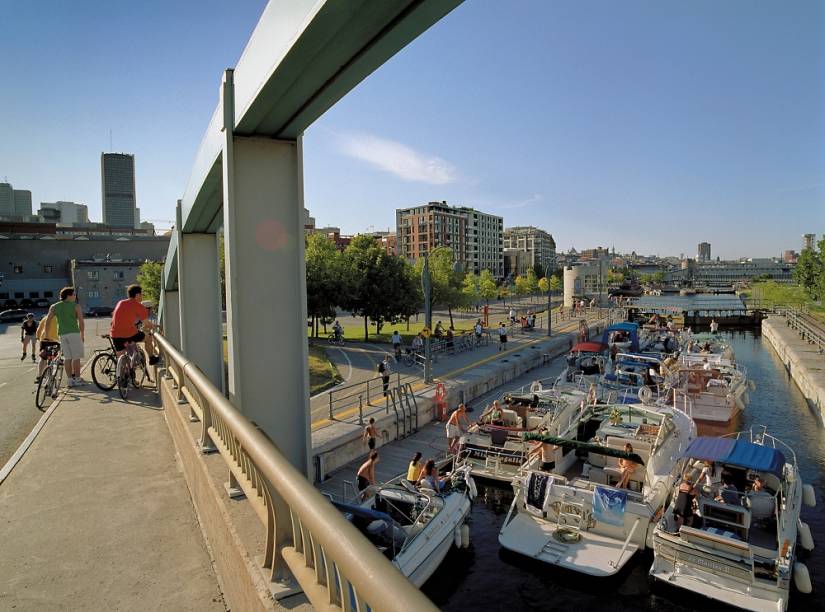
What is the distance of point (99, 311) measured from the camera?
59562 millimetres

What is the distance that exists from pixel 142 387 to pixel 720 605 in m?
12.2

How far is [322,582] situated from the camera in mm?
2137

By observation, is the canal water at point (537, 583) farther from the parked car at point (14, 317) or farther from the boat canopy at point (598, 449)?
the parked car at point (14, 317)

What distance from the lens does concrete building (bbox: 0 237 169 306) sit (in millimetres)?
67125

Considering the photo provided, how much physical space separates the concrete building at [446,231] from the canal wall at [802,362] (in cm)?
6545

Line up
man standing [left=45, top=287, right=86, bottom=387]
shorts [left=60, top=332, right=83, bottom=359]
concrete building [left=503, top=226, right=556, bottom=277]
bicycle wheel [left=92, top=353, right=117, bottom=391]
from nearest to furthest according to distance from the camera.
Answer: man standing [left=45, top=287, right=86, bottom=387] → shorts [left=60, top=332, right=83, bottom=359] → bicycle wheel [left=92, top=353, right=117, bottom=391] → concrete building [left=503, top=226, right=556, bottom=277]

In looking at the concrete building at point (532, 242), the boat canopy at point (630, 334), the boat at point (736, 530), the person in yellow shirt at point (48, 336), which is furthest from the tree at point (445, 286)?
the concrete building at point (532, 242)

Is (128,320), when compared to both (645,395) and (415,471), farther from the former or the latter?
(645,395)

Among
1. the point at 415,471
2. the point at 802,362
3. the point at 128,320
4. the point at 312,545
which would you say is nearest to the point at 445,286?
the point at 802,362

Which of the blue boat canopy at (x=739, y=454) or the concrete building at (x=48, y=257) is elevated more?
the concrete building at (x=48, y=257)

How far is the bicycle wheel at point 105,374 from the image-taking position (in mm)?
10320

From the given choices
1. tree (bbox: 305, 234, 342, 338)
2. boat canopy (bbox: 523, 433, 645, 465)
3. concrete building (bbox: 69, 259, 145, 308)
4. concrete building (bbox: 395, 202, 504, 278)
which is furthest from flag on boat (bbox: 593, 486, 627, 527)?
concrete building (bbox: 395, 202, 504, 278)

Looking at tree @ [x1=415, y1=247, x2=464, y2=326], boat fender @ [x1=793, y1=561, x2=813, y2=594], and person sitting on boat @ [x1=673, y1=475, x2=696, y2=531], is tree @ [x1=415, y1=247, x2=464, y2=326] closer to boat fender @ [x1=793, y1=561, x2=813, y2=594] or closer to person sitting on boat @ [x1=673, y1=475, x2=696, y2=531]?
person sitting on boat @ [x1=673, y1=475, x2=696, y2=531]

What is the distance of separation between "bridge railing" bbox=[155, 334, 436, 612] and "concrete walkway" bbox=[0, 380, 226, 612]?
36.0 inches
